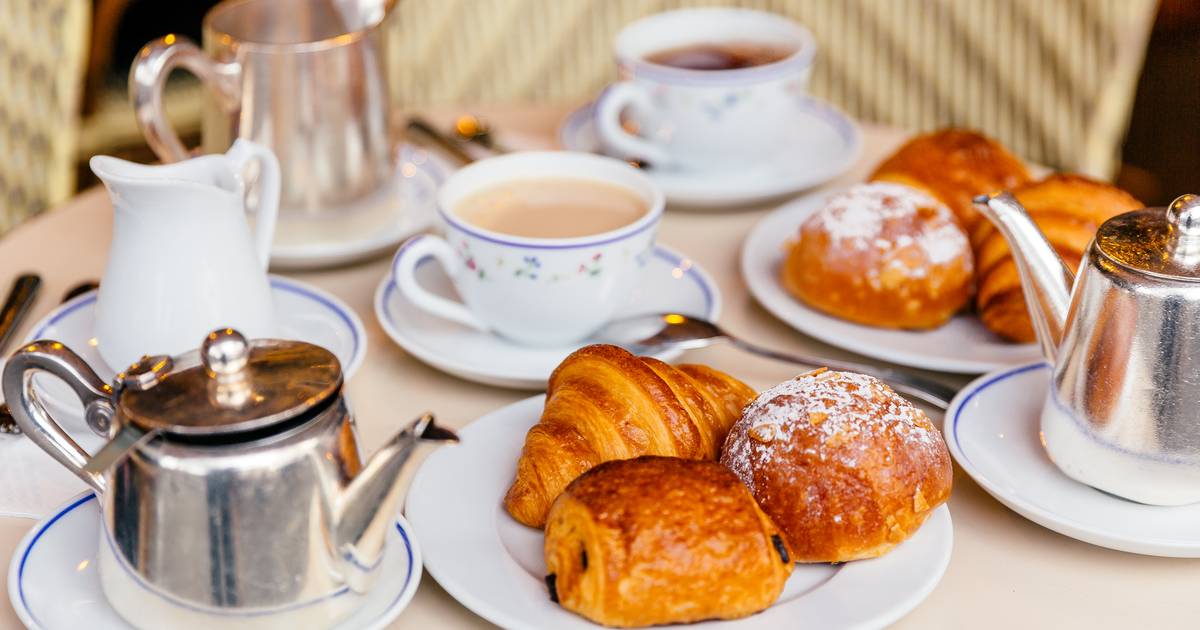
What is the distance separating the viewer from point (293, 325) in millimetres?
980

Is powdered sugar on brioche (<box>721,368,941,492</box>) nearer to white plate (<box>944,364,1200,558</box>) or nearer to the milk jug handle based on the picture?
white plate (<box>944,364,1200,558</box>)

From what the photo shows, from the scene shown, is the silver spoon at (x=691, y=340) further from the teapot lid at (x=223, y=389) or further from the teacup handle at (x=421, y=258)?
the teapot lid at (x=223, y=389)

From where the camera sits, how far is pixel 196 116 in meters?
2.43

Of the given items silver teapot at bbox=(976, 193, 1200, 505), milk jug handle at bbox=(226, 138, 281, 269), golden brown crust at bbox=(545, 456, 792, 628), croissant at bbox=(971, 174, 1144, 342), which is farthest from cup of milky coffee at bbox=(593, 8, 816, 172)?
golden brown crust at bbox=(545, 456, 792, 628)

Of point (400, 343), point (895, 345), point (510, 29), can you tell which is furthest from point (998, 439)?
point (510, 29)

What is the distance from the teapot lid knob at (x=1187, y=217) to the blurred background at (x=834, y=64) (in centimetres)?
103

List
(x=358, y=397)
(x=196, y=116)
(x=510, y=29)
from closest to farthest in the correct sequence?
1. (x=358, y=397)
2. (x=510, y=29)
3. (x=196, y=116)

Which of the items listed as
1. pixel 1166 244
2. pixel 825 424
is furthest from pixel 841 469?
pixel 1166 244

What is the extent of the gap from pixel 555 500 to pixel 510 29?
4.34ft

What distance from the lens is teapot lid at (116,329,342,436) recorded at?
578mm

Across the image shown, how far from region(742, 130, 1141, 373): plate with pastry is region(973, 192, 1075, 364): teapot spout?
0.38 ft

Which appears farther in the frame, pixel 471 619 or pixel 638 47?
pixel 638 47

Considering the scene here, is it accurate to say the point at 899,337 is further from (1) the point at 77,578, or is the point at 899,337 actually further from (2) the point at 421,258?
(1) the point at 77,578

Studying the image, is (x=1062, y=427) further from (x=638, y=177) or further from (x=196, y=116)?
(x=196, y=116)
